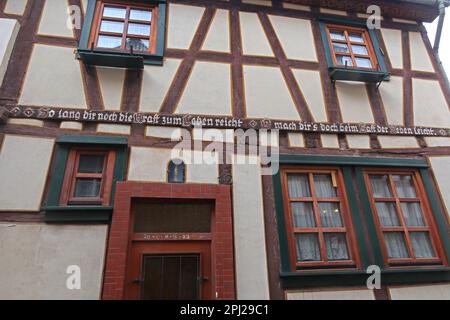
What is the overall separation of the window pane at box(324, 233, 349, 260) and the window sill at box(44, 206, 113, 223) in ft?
8.91

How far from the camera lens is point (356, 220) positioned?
384cm

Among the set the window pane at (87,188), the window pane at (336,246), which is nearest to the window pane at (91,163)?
the window pane at (87,188)

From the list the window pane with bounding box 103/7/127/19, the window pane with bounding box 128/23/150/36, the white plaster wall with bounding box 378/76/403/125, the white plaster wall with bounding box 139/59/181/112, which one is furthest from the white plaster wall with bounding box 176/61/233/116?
the white plaster wall with bounding box 378/76/403/125

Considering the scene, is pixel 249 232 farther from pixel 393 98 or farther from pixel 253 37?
pixel 393 98

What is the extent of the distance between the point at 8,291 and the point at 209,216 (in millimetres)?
2179

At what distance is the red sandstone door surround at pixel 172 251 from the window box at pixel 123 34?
180cm

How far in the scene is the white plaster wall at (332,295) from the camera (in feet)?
11.1

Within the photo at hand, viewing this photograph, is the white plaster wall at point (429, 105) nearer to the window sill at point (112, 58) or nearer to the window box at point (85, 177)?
the window sill at point (112, 58)

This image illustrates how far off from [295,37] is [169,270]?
4.13m

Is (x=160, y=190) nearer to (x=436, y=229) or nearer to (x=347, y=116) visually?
(x=347, y=116)

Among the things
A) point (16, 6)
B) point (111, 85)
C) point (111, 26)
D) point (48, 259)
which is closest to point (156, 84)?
point (111, 85)

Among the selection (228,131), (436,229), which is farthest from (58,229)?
(436,229)

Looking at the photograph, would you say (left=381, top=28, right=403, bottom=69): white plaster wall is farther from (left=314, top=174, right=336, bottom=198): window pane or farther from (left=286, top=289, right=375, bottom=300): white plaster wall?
(left=286, top=289, right=375, bottom=300): white plaster wall
